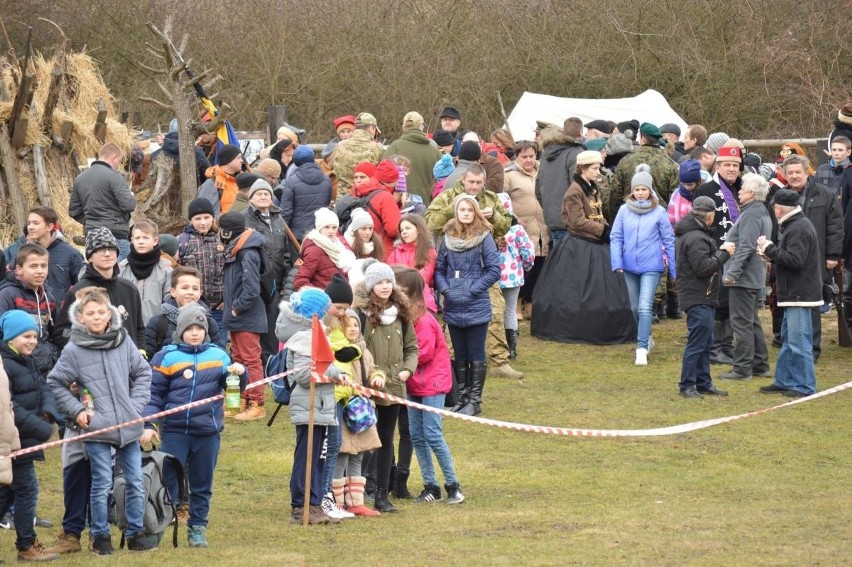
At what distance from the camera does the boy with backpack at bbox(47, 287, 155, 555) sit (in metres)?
7.68

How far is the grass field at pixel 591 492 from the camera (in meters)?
7.56

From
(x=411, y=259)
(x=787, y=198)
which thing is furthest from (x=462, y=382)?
(x=787, y=198)

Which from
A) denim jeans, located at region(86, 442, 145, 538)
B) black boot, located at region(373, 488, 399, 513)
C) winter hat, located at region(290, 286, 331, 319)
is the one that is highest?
winter hat, located at region(290, 286, 331, 319)

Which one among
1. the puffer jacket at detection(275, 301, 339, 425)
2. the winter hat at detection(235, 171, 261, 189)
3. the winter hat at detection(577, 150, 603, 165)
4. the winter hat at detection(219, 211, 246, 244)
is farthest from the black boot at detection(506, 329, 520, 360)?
the puffer jacket at detection(275, 301, 339, 425)

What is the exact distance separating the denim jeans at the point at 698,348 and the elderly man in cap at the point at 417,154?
160 inches

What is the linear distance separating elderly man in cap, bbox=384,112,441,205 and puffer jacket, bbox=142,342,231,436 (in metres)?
7.35

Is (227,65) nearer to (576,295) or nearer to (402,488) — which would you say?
(576,295)

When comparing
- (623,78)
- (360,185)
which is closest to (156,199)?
(360,185)

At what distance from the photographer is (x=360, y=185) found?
42.2 feet

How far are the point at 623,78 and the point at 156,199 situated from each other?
38.0 feet

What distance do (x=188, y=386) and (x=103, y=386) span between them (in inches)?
22.4

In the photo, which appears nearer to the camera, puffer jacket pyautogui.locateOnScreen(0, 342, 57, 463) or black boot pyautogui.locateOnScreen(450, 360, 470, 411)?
puffer jacket pyautogui.locateOnScreen(0, 342, 57, 463)

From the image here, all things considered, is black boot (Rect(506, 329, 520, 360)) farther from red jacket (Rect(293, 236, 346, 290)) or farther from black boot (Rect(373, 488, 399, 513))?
black boot (Rect(373, 488, 399, 513))

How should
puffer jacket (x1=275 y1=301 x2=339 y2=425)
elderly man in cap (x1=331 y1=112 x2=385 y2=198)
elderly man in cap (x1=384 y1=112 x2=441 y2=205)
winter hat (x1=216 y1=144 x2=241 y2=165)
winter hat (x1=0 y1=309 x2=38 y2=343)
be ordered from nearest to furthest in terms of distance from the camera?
winter hat (x1=0 y1=309 x2=38 y2=343) < puffer jacket (x1=275 y1=301 x2=339 y2=425) < winter hat (x1=216 y1=144 x2=241 y2=165) < elderly man in cap (x1=331 y1=112 x2=385 y2=198) < elderly man in cap (x1=384 y1=112 x2=441 y2=205)
